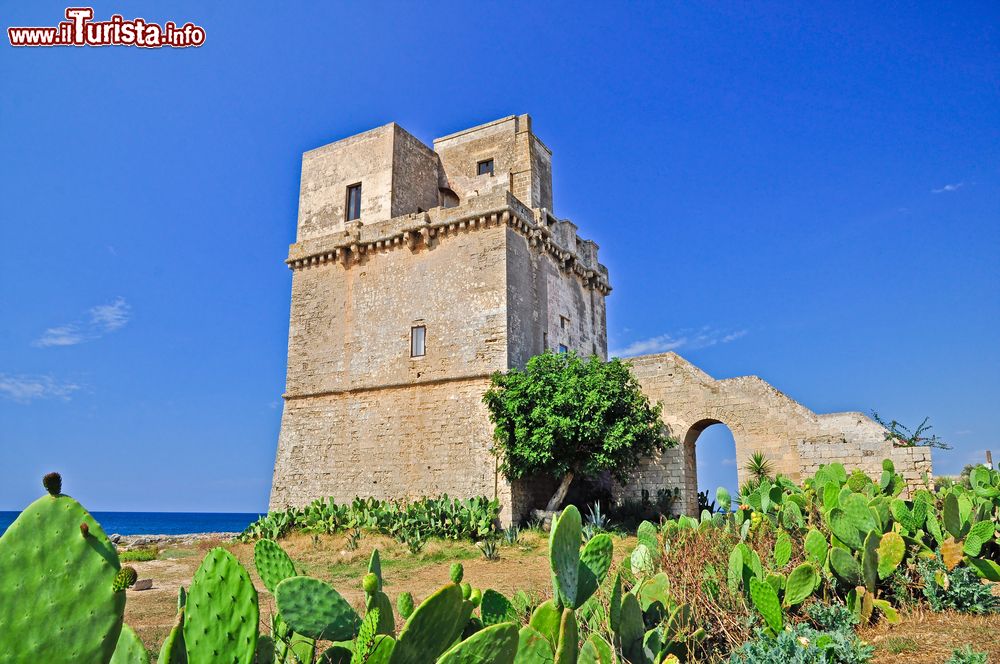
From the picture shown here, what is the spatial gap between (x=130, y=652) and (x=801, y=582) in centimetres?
462

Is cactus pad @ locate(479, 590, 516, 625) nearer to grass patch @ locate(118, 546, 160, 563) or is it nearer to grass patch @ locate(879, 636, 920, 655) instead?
grass patch @ locate(879, 636, 920, 655)

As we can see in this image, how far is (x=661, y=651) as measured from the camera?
13.4 ft

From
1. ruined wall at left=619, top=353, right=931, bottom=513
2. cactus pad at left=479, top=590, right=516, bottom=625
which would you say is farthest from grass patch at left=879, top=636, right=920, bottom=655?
ruined wall at left=619, top=353, right=931, bottom=513

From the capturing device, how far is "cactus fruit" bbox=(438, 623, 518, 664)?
2.23 meters

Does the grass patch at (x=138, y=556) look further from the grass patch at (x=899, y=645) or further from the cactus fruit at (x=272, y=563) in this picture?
the grass patch at (x=899, y=645)

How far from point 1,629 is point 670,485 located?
54.7ft

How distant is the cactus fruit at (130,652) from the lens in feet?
7.68

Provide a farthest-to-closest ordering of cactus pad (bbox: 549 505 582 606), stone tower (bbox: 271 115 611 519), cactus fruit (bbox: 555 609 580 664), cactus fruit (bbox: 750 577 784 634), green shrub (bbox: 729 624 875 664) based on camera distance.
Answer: stone tower (bbox: 271 115 611 519), cactus fruit (bbox: 750 577 784 634), green shrub (bbox: 729 624 875 664), cactus pad (bbox: 549 505 582 606), cactus fruit (bbox: 555 609 580 664)

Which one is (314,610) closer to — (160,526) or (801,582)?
(801,582)

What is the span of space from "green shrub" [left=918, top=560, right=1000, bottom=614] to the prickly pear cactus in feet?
21.7

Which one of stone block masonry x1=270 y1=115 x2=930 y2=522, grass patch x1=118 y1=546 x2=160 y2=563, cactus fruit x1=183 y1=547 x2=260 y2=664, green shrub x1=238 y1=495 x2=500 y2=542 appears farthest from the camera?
stone block masonry x1=270 y1=115 x2=930 y2=522

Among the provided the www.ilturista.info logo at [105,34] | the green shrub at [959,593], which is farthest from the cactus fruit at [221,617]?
the www.ilturista.info logo at [105,34]

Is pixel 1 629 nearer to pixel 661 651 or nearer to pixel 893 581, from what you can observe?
pixel 661 651

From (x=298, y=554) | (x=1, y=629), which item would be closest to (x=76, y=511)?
(x=1, y=629)
